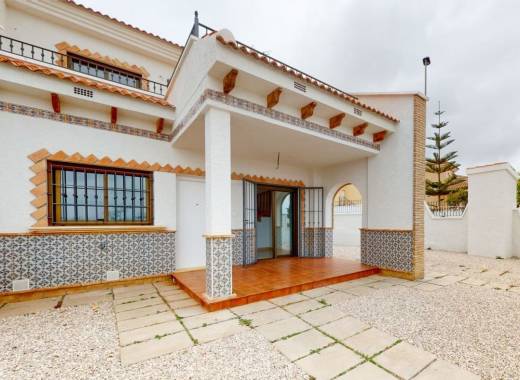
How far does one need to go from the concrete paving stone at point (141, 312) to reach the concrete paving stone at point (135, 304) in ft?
0.32

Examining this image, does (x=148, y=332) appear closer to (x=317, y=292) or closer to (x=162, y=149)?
(x=317, y=292)

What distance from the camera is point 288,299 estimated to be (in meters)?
3.48

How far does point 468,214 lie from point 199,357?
9559mm

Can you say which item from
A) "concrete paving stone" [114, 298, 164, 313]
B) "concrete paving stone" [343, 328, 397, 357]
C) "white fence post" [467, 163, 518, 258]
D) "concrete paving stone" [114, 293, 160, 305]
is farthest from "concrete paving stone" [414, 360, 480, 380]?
"white fence post" [467, 163, 518, 258]

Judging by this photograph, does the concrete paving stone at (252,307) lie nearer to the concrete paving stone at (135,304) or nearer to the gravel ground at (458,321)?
the gravel ground at (458,321)

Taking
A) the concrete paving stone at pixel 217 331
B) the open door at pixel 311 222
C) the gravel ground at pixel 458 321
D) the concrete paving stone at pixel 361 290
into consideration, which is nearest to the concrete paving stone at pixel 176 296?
the concrete paving stone at pixel 217 331

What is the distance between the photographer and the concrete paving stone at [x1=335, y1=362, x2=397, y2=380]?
1.76 metres

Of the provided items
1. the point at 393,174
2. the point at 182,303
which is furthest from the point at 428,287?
the point at 182,303

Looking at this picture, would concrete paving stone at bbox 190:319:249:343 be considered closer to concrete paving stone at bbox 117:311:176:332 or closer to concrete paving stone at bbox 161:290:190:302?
concrete paving stone at bbox 117:311:176:332

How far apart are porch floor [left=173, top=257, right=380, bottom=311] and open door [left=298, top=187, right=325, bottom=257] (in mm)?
542

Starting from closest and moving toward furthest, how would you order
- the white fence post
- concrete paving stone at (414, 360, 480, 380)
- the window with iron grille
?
1. concrete paving stone at (414, 360, 480, 380)
2. the window with iron grille
3. the white fence post

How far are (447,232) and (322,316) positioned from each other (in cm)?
828

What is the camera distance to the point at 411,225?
4633mm

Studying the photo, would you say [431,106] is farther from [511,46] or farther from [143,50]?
[143,50]
